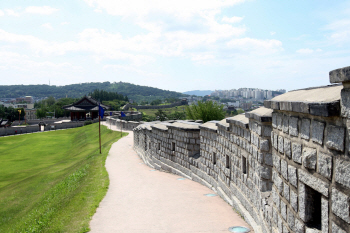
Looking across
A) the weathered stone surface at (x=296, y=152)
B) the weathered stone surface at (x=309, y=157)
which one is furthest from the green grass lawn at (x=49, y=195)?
the weathered stone surface at (x=309, y=157)

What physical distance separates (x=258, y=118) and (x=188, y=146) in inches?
287

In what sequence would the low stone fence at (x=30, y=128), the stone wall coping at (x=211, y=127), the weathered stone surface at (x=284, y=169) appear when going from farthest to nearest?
the low stone fence at (x=30, y=128)
the stone wall coping at (x=211, y=127)
the weathered stone surface at (x=284, y=169)

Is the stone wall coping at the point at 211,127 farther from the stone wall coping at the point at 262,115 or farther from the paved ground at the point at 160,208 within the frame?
the stone wall coping at the point at 262,115

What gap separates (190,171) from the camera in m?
13.5

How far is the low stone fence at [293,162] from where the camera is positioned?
3133mm

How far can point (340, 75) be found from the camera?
10.0ft

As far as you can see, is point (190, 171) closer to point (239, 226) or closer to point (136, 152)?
point (239, 226)

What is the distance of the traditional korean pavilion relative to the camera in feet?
228

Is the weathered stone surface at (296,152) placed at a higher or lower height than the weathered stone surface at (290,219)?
higher

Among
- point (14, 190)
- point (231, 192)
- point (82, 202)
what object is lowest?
point (14, 190)

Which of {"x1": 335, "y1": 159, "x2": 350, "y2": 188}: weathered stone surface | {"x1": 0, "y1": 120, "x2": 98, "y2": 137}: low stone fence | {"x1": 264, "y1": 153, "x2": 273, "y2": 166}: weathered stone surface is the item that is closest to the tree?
{"x1": 0, "y1": 120, "x2": 98, "y2": 137}: low stone fence

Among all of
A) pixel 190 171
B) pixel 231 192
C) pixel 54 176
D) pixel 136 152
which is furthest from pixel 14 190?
pixel 231 192

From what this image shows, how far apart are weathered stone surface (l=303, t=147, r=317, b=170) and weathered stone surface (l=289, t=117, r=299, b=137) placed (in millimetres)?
329

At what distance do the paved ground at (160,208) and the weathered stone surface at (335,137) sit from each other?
4733 mm
